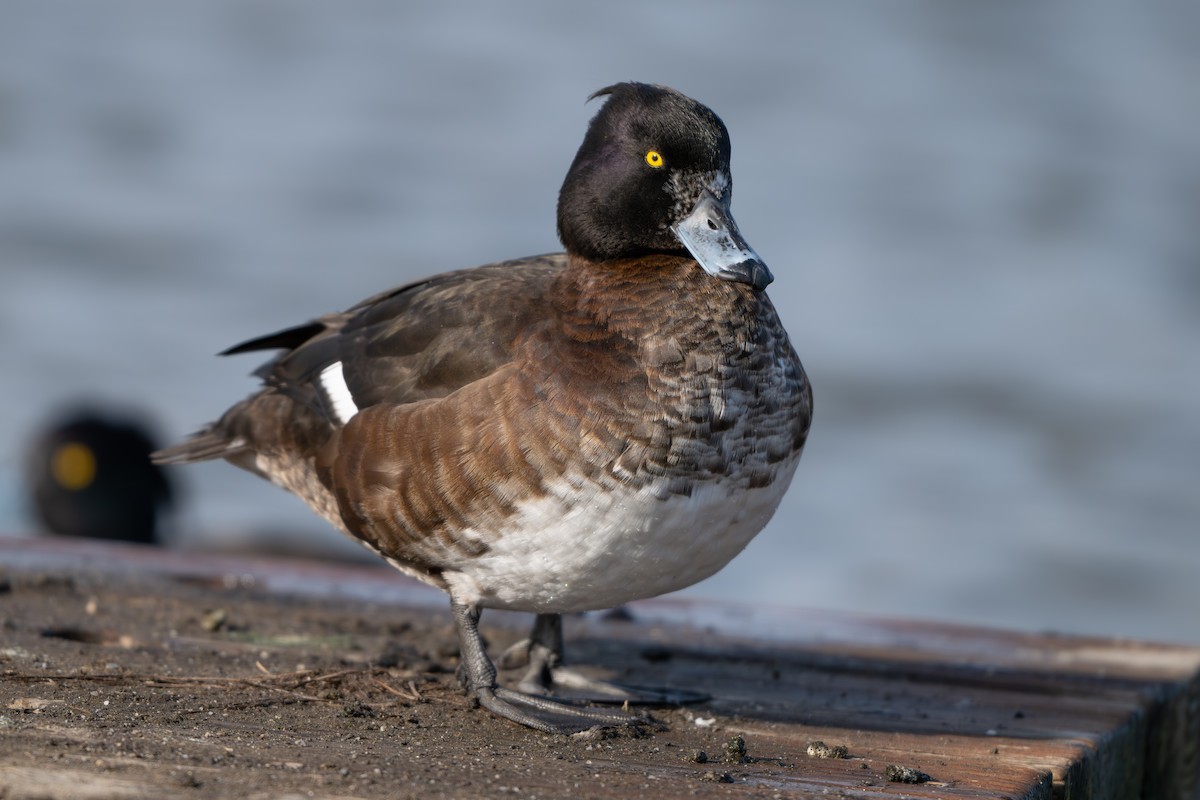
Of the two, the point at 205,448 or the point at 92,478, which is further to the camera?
the point at 92,478

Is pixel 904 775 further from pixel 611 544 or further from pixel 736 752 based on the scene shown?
pixel 611 544

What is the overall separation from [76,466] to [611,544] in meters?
6.74

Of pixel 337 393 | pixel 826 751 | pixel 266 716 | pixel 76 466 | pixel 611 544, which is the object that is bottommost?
pixel 266 716

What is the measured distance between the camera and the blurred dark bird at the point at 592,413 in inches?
134

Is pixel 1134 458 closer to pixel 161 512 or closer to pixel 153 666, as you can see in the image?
pixel 161 512

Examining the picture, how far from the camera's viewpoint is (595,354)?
352 centimetres

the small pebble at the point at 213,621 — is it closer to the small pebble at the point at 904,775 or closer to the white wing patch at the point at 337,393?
the white wing patch at the point at 337,393

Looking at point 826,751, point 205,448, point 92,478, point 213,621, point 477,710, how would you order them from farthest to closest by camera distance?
point 92,478 → point 205,448 → point 213,621 → point 477,710 → point 826,751

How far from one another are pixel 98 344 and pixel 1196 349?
27.6ft

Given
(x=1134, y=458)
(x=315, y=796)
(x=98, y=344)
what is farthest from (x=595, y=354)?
(x=98, y=344)

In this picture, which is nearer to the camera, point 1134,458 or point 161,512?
→ point 161,512

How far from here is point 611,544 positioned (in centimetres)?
340

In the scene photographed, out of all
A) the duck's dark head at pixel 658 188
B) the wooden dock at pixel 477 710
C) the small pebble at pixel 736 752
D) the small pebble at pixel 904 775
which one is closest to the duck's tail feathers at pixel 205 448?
the wooden dock at pixel 477 710

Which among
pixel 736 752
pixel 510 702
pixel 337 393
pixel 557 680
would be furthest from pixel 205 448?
pixel 736 752
